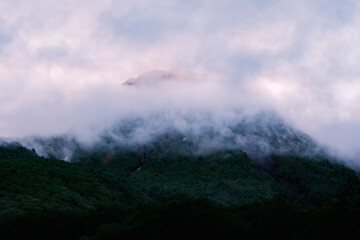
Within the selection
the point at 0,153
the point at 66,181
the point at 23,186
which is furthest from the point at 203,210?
the point at 0,153

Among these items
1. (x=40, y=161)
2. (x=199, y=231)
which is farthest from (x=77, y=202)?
(x=199, y=231)

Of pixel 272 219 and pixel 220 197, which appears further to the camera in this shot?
pixel 220 197

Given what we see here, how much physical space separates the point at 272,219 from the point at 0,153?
153341 millimetres

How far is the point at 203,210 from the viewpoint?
239 ft

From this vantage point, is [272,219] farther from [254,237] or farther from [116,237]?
[116,237]

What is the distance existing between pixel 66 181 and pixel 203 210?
83.5 m

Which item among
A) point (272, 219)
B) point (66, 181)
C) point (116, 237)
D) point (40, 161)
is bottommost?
point (116, 237)

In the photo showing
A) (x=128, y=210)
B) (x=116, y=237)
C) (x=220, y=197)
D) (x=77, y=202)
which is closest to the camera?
(x=116, y=237)

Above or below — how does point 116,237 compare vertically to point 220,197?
below

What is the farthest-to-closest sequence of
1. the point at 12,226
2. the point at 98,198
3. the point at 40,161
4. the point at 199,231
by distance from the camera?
the point at 40,161, the point at 98,198, the point at 12,226, the point at 199,231

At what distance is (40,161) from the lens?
16712cm

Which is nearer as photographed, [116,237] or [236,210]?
[116,237]

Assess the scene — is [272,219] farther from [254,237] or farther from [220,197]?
[220,197]

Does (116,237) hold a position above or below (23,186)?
below
